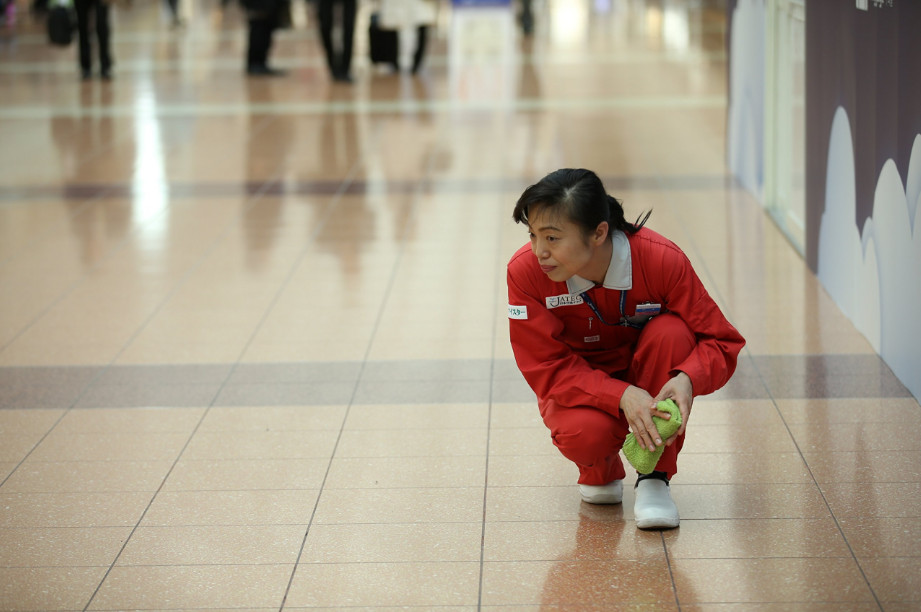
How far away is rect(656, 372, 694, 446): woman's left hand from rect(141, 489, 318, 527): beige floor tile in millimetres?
1051

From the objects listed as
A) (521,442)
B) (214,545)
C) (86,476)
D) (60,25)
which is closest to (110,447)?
(86,476)

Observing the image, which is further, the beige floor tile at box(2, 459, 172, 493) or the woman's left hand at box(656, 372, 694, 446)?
the beige floor tile at box(2, 459, 172, 493)

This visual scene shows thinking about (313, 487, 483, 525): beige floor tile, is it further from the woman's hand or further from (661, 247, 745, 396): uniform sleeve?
(661, 247, 745, 396): uniform sleeve

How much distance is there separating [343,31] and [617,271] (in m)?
10.8

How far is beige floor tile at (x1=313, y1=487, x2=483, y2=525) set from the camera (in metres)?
3.30

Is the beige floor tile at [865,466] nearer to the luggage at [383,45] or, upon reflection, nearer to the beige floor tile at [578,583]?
the beige floor tile at [578,583]

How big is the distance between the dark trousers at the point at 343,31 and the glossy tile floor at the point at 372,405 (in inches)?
147


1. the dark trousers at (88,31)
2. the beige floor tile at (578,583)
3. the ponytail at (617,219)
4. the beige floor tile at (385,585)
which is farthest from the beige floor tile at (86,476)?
the dark trousers at (88,31)

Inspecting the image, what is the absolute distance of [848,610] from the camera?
8.94ft

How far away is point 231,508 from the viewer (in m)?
3.40

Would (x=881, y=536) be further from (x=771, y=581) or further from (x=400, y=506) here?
(x=400, y=506)

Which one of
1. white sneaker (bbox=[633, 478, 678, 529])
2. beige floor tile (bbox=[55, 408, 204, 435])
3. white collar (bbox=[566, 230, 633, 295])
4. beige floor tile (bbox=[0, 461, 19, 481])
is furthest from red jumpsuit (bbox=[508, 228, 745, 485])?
beige floor tile (bbox=[0, 461, 19, 481])

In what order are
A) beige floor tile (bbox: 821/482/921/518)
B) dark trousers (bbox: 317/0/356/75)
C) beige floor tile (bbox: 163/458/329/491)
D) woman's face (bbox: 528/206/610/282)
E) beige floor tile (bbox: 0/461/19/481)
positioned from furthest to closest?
1. dark trousers (bbox: 317/0/356/75)
2. beige floor tile (bbox: 0/461/19/481)
3. beige floor tile (bbox: 163/458/329/491)
4. beige floor tile (bbox: 821/482/921/518)
5. woman's face (bbox: 528/206/610/282)

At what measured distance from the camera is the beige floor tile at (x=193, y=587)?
288 centimetres
